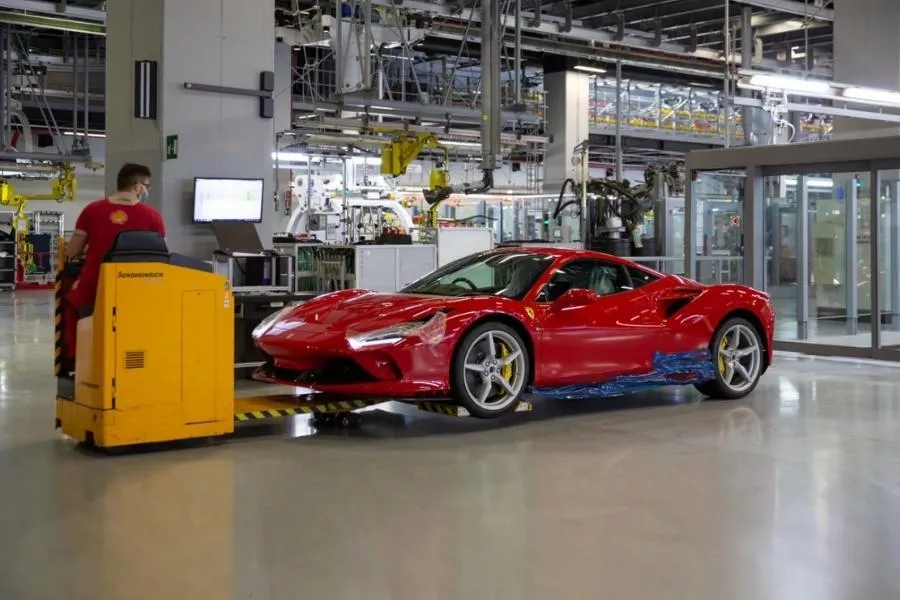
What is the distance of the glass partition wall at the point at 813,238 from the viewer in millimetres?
11469

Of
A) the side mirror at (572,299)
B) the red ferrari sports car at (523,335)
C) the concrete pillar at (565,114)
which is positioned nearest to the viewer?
the red ferrari sports car at (523,335)

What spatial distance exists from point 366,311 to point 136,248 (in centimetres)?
156

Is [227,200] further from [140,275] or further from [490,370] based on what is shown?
[490,370]

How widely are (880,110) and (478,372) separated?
483 inches

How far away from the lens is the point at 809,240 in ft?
40.5

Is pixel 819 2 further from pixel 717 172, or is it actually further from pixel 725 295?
pixel 725 295

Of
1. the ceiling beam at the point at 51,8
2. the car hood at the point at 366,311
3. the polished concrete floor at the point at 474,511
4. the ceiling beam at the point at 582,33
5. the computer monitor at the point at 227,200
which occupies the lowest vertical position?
the polished concrete floor at the point at 474,511

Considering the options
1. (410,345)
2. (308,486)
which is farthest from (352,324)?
(308,486)

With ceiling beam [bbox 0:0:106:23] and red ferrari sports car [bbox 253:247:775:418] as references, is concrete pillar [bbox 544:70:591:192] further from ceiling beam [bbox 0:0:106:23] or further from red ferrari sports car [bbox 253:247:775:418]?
red ferrari sports car [bbox 253:247:775:418]

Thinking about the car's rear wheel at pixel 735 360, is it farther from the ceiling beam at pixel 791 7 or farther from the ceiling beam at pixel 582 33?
the ceiling beam at pixel 791 7

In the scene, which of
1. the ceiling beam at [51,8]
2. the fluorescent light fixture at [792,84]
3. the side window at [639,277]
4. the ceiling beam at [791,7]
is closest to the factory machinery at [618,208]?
the ceiling beam at [791,7]

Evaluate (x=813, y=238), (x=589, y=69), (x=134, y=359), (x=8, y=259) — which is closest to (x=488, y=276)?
(x=134, y=359)

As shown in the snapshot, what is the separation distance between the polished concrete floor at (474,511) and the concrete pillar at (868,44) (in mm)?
9088

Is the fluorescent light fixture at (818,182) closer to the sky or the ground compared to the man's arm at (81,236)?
closer to the sky
